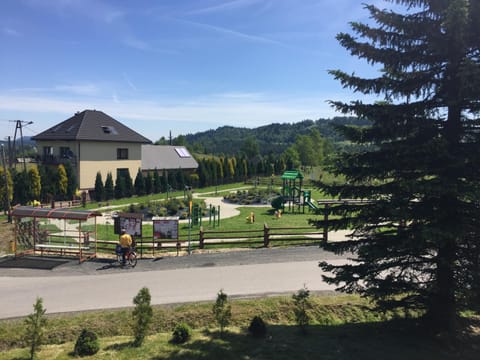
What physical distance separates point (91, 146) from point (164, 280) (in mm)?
29685

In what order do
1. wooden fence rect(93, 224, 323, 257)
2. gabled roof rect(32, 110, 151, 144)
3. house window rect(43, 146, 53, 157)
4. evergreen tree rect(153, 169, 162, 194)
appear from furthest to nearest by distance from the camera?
1. evergreen tree rect(153, 169, 162, 194)
2. house window rect(43, 146, 53, 157)
3. gabled roof rect(32, 110, 151, 144)
4. wooden fence rect(93, 224, 323, 257)

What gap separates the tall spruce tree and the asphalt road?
197 inches

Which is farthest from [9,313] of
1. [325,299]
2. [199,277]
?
[325,299]

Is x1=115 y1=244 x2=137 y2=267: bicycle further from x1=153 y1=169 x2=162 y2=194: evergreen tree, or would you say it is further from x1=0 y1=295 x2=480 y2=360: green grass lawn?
x1=153 y1=169 x2=162 y2=194: evergreen tree

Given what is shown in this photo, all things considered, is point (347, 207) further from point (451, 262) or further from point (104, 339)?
point (104, 339)

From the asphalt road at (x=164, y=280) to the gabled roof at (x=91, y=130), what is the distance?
2641 cm

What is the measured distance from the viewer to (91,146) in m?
39.2

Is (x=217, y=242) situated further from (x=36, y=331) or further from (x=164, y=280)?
(x=36, y=331)

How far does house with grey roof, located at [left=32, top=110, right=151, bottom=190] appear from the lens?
38.3 metres

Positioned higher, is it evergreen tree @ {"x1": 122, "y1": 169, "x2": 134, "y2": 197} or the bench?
evergreen tree @ {"x1": 122, "y1": 169, "x2": 134, "y2": 197}

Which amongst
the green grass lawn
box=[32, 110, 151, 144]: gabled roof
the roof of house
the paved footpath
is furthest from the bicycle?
the roof of house

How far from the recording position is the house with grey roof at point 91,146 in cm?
3834

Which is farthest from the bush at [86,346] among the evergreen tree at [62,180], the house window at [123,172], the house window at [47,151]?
the house window at [47,151]

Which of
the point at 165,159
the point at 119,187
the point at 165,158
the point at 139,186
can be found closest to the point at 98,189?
the point at 119,187
